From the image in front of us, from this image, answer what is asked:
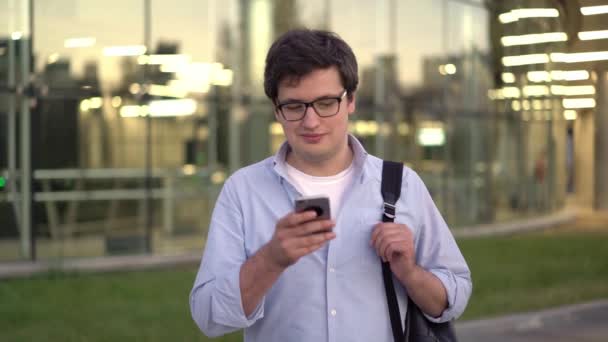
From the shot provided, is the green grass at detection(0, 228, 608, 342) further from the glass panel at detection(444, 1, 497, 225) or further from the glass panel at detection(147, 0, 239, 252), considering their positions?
the glass panel at detection(444, 1, 497, 225)

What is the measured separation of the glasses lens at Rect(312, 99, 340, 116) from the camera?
2477 millimetres

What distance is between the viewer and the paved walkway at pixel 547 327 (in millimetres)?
9055

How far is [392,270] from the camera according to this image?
2459mm

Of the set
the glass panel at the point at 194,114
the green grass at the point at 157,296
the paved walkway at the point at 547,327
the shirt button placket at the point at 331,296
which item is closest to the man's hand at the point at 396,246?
the shirt button placket at the point at 331,296

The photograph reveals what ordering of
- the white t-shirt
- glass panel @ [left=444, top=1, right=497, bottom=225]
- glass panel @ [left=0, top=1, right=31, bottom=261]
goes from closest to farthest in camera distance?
the white t-shirt → glass panel @ [left=0, top=1, right=31, bottom=261] → glass panel @ [left=444, top=1, right=497, bottom=225]

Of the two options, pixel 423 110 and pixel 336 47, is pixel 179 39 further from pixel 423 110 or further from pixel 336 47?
pixel 336 47

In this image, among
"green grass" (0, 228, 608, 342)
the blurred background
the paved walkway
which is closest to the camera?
"green grass" (0, 228, 608, 342)

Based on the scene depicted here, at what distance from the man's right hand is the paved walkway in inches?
270

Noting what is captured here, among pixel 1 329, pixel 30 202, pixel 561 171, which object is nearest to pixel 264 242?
pixel 1 329

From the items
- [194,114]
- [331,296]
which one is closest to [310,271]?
[331,296]

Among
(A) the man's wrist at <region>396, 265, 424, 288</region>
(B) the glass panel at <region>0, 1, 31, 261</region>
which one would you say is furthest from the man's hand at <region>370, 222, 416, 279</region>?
(B) the glass panel at <region>0, 1, 31, 261</region>

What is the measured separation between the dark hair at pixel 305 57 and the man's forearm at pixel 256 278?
1.56 ft

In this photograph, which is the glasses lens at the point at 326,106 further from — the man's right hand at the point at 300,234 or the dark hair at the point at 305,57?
the man's right hand at the point at 300,234

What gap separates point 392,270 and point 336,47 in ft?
1.97
